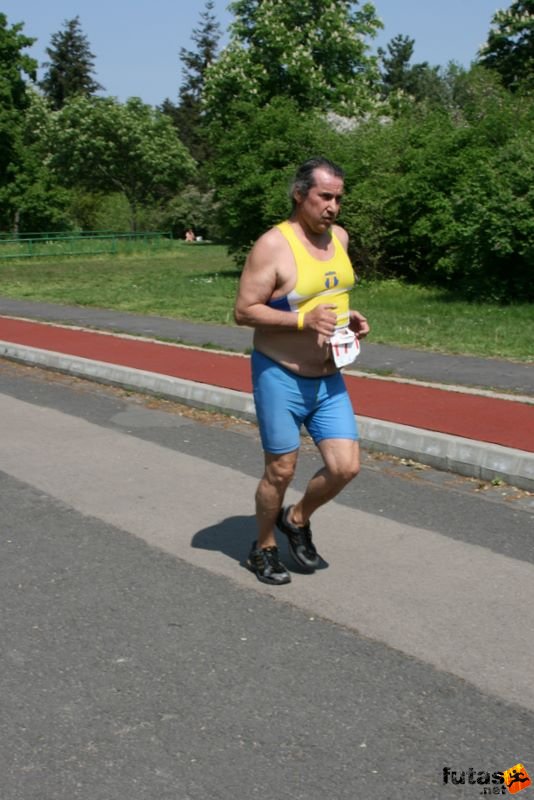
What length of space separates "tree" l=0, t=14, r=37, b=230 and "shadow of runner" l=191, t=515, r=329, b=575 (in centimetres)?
5420

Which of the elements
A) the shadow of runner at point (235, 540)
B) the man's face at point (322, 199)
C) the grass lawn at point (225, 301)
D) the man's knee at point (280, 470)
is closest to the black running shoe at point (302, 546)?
the shadow of runner at point (235, 540)

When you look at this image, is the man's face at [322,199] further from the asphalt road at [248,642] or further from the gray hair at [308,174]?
the asphalt road at [248,642]

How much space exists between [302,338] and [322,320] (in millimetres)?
269

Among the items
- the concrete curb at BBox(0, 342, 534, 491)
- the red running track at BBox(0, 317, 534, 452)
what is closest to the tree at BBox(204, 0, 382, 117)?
the red running track at BBox(0, 317, 534, 452)

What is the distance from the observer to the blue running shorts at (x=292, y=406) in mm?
4988

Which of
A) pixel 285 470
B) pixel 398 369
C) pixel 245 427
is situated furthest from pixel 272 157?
pixel 285 470

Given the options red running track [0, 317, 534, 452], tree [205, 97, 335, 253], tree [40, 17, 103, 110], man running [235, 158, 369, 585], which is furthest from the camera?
tree [40, 17, 103, 110]

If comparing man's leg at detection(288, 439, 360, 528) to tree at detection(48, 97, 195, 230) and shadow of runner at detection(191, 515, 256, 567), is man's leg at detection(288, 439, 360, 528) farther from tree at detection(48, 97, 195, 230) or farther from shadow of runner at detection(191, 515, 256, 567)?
tree at detection(48, 97, 195, 230)

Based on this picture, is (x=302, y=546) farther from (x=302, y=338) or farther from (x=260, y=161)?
(x=260, y=161)

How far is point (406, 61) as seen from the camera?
382ft

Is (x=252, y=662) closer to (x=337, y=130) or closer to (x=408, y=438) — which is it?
(x=408, y=438)

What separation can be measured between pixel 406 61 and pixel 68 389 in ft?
369

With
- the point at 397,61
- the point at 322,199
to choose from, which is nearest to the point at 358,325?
the point at 322,199

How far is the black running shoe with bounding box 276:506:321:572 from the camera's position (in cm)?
532
